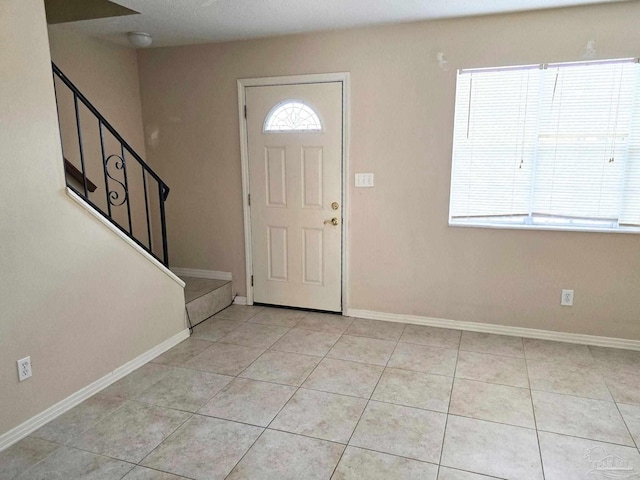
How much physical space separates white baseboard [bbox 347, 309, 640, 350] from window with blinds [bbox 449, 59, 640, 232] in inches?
31.9

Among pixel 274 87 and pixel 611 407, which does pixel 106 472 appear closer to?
pixel 611 407

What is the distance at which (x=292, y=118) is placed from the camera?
3.66 m

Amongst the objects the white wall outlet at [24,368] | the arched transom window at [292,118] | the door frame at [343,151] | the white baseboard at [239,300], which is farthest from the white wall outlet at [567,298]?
the white wall outlet at [24,368]

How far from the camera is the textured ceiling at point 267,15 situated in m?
2.77

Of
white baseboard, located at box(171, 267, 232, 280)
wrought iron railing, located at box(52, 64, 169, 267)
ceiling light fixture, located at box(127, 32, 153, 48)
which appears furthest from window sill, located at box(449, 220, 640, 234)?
ceiling light fixture, located at box(127, 32, 153, 48)

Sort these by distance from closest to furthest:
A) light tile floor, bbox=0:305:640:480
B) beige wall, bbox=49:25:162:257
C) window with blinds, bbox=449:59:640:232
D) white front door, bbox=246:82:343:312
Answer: light tile floor, bbox=0:305:640:480 → window with blinds, bbox=449:59:640:232 → beige wall, bbox=49:25:162:257 → white front door, bbox=246:82:343:312

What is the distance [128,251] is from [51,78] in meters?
1.09

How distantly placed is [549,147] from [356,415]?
2.29 m

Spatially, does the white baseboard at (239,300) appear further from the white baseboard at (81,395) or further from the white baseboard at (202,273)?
the white baseboard at (81,395)

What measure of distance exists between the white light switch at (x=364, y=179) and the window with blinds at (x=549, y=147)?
0.64 m

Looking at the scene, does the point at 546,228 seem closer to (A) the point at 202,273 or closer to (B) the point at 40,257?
(A) the point at 202,273

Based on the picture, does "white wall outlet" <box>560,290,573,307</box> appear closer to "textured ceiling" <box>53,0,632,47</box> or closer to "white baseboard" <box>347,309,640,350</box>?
"white baseboard" <box>347,309,640,350</box>

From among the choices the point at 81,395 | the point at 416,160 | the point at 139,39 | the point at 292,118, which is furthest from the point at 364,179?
the point at 81,395

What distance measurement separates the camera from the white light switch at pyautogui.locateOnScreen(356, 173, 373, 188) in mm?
3521
